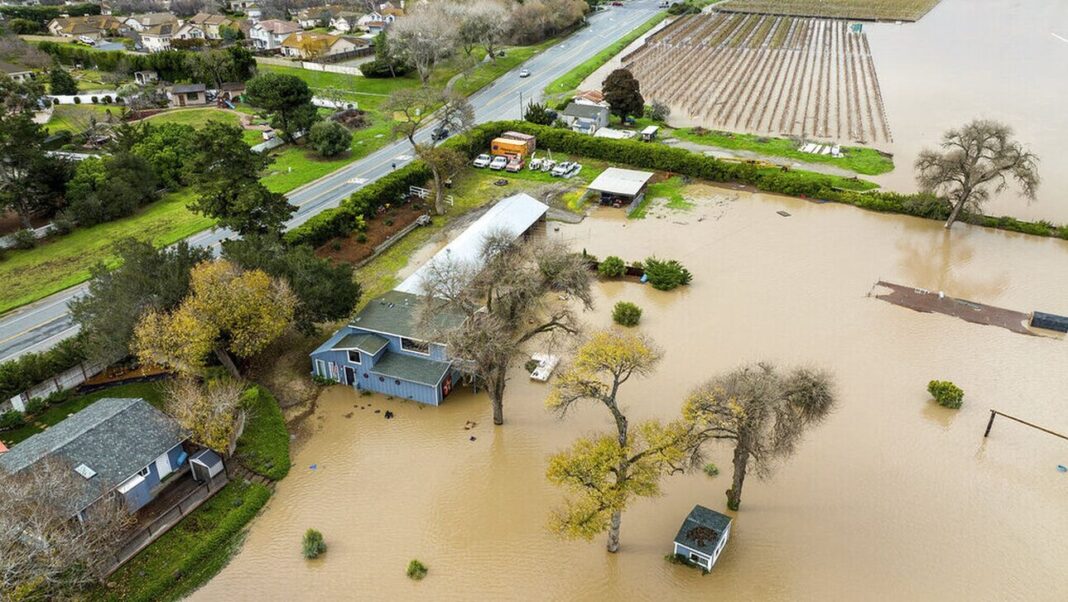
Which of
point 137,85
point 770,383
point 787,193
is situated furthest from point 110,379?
point 137,85

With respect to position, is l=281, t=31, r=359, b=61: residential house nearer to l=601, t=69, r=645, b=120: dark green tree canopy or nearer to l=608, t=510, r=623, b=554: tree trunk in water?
l=601, t=69, r=645, b=120: dark green tree canopy

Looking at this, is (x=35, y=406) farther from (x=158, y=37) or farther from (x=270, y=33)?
(x=158, y=37)

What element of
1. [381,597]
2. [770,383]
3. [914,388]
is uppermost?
[770,383]

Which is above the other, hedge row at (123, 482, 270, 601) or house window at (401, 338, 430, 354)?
house window at (401, 338, 430, 354)

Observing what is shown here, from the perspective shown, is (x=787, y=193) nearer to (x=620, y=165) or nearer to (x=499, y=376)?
(x=620, y=165)

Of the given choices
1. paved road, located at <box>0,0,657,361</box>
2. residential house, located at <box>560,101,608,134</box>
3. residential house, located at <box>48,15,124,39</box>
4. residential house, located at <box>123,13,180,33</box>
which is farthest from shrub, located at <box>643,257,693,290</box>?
residential house, located at <box>48,15,124,39</box>

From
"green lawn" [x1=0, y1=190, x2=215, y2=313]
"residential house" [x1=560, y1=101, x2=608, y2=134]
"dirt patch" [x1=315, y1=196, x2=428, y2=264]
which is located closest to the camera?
"green lawn" [x1=0, y1=190, x2=215, y2=313]
